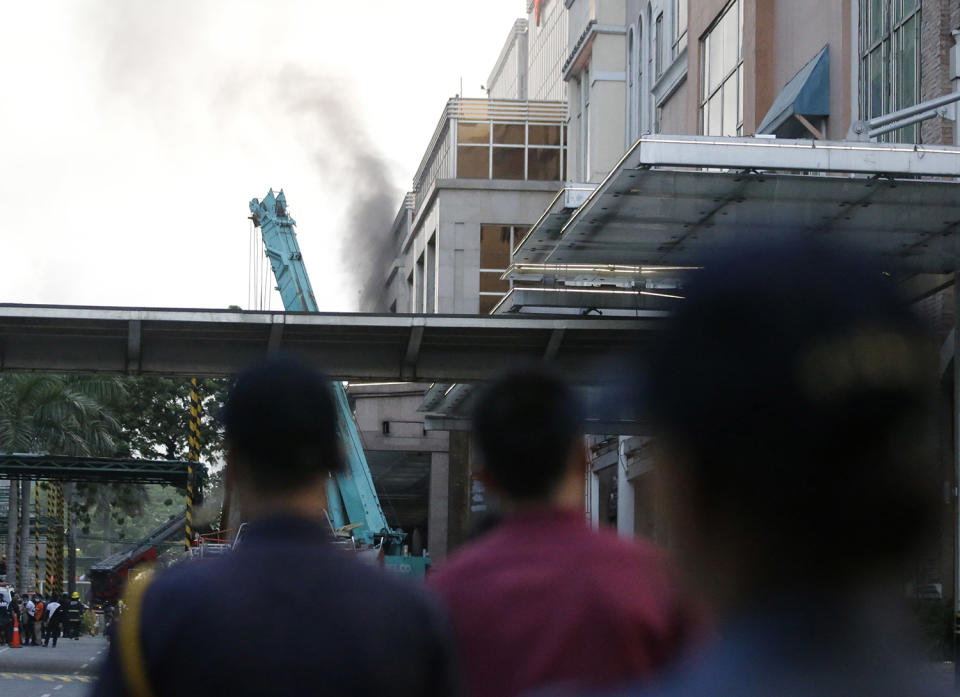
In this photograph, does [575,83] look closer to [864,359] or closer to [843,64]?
[843,64]

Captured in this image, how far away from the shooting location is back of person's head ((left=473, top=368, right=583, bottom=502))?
11.6 ft

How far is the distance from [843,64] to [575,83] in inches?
924

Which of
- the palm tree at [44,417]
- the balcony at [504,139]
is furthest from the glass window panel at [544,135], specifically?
the palm tree at [44,417]

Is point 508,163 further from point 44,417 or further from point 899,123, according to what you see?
point 899,123

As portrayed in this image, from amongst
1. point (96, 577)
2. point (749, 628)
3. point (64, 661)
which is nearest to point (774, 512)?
point (749, 628)

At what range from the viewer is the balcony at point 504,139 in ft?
170

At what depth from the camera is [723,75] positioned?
112 feet

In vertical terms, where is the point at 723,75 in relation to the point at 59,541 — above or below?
above

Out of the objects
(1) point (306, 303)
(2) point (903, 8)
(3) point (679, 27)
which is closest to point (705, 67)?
(3) point (679, 27)

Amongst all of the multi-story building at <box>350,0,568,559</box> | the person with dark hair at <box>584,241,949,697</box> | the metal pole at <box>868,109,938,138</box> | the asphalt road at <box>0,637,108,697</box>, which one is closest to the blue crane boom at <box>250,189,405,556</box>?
the asphalt road at <box>0,637,108,697</box>

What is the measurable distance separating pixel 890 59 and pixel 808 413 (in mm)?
24741

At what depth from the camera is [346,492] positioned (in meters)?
36.3

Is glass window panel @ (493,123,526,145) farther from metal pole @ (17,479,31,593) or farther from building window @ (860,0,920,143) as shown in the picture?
building window @ (860,0,920,143)

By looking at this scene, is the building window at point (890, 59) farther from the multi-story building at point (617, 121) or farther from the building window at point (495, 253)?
the building window at point (495, 253)
